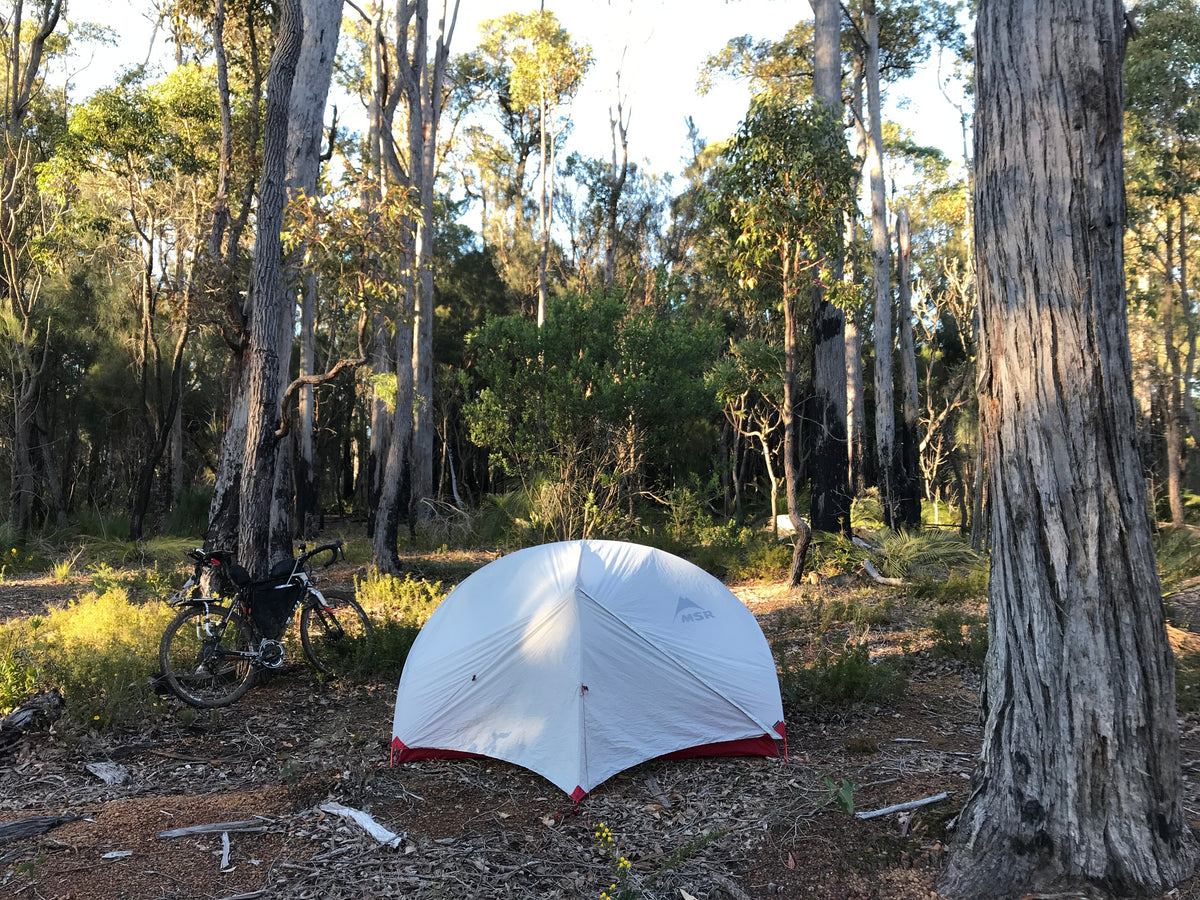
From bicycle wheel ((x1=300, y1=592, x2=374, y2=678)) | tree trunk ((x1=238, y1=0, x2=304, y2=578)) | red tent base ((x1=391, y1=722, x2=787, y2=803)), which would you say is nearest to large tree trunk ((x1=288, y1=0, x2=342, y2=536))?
tree trunk ((x1=238, y1=0, x2=304, y2=578))

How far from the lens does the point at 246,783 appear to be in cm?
486

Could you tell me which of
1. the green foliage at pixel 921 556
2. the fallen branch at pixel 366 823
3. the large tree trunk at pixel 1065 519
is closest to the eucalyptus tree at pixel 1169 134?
the green foliage at pixel 921 556

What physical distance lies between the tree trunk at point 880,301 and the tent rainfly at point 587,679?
9.43m

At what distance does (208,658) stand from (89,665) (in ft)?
2.50

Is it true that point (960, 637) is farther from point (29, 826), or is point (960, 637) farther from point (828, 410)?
point (29, 826)

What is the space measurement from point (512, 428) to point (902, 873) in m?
11.1

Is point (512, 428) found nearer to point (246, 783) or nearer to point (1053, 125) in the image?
point (246, 783)

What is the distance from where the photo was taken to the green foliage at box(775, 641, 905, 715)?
581 cm

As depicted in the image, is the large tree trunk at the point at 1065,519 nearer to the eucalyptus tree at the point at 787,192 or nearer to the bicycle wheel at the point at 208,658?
the bicycle wheel at the point at 208,658

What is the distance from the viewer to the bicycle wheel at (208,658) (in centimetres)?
606

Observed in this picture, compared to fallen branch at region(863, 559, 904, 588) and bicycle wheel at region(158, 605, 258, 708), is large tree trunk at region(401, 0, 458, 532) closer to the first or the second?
bicycle wheel at region(158, 605, 258, 708)

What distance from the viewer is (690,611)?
5391mm

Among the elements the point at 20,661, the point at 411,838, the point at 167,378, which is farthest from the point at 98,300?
the point at 411,838

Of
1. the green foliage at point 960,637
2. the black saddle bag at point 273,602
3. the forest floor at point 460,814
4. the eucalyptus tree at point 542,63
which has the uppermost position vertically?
the eucalyptus tree at point 542,63
